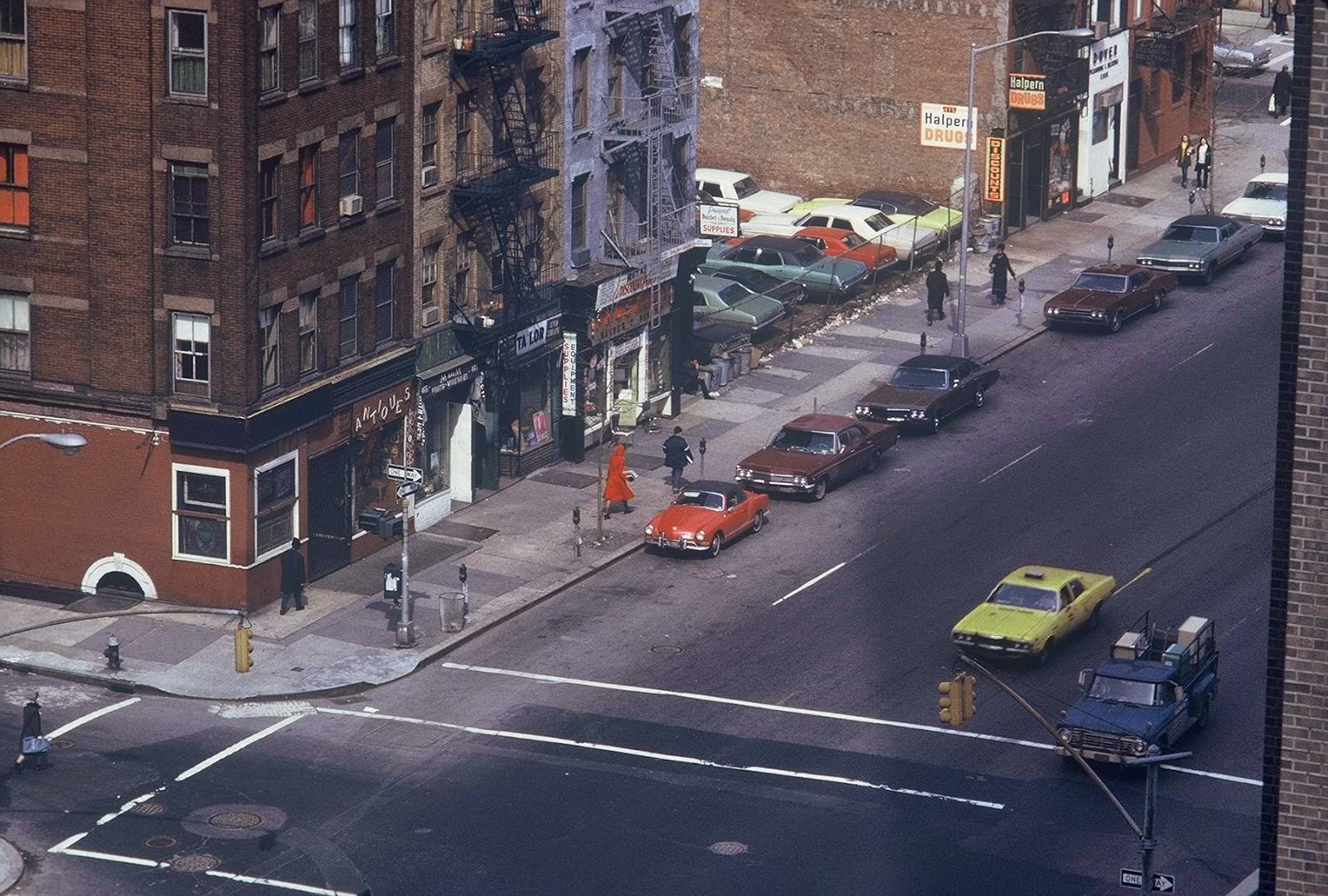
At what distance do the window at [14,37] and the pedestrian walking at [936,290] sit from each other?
103 ft

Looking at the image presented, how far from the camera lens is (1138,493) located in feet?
198

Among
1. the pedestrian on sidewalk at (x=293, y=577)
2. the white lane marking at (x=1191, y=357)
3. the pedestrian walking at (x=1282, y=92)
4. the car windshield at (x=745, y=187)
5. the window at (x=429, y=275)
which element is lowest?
the pedestrian on sidewalk at (x=293, y=577)

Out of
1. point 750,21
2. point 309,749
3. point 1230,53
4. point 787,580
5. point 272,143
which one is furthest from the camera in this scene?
point 1230,53

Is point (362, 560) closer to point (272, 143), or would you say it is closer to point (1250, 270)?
point (272, 143)

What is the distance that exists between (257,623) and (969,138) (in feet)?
92.0

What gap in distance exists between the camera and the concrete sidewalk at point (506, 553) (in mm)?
49875

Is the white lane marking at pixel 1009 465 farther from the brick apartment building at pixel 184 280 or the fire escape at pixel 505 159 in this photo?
the brick apartment building at pixel 184 280

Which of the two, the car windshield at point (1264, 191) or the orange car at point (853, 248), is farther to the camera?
the car windshield at point (1264, 191)

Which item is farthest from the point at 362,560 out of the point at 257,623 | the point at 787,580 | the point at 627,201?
the point at 627,201

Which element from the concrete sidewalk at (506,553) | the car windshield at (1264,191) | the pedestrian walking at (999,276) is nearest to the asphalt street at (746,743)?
the concrete sidewalk at (506,553)

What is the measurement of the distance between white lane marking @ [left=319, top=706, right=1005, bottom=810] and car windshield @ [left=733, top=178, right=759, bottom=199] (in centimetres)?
4061

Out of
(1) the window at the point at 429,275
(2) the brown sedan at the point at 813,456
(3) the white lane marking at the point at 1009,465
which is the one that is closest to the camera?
(1) the window at the point at 429,275

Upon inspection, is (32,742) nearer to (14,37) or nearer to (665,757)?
→ (665,757)

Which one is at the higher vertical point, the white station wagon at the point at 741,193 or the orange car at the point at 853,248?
the white station wagon at the point at 741,193
